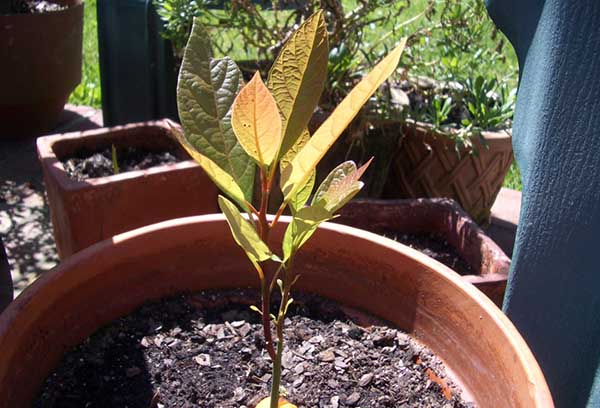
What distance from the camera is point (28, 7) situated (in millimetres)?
2594

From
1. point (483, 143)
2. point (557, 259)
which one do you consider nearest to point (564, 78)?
point (557, 259)

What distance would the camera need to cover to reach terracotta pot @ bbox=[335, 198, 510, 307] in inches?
63.1

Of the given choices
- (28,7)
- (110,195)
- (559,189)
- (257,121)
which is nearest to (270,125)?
(257,121)

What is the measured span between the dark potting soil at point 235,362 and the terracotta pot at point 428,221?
0.66 meters

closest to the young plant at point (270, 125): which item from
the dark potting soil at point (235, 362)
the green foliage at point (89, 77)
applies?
the dark potting soil at point (235, 362)

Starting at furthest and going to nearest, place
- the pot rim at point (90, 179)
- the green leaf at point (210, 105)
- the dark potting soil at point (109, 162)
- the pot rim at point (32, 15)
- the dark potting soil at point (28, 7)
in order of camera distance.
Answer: the dark potting soil at point (28, 7), the pot rim at point (32, 15), the dark potting soil at point (109, 162), the pot rim at point (90, 179), the green leaf at point (210, 105)

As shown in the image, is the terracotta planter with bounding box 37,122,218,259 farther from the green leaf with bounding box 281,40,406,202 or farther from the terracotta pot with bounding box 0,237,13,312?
the green leaf with bounding box 281,40,406,202

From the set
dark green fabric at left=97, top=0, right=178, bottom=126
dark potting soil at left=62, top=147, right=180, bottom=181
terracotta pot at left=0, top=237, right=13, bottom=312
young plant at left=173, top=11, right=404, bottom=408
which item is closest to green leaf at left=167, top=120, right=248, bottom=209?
young plant at left=173, top=11, right=404, bottom=408

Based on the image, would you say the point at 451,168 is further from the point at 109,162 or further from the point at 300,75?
the point at 300,75

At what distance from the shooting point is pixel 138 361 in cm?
94

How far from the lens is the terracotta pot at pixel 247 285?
81 centimetres

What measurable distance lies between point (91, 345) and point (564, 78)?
72 centimetres

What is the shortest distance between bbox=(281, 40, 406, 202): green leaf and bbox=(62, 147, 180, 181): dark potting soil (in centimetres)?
126

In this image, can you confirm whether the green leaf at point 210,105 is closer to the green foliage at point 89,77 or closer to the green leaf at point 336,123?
the green leaf at point 336,123
